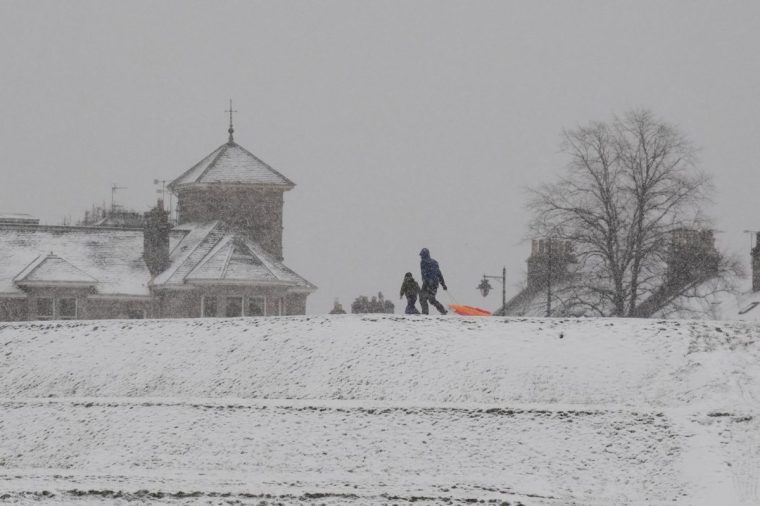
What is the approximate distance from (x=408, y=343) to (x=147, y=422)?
21.7 ft

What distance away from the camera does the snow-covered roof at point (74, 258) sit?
2803 inches

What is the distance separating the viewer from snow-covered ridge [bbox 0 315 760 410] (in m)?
34.6

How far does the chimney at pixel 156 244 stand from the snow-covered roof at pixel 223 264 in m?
0.44

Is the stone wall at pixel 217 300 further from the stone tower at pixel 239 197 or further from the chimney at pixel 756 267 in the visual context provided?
the chimney at pixel 756 267

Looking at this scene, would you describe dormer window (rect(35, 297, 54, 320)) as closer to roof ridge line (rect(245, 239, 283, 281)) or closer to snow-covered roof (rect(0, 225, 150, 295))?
snow-covered roof (rect(0, 225, 150, 295))

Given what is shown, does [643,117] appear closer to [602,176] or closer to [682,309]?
[602,176]

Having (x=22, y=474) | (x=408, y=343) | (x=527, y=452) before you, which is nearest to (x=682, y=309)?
(x=408, y=343)

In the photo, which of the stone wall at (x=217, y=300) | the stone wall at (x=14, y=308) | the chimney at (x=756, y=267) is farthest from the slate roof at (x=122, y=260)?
the chimney at (x=756, y=267)

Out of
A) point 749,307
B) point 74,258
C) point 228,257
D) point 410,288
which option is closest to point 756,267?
point 749,307

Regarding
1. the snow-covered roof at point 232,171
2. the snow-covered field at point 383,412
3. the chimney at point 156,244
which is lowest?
the snow-covered field at point 383,412

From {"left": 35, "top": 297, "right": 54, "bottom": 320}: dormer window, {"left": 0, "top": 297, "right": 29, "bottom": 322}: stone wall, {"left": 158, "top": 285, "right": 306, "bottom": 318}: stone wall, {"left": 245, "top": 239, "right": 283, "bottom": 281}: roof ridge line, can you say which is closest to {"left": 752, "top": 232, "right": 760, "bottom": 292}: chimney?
{"left": 158, "top": 285, "right": 306, "bottom": 318}: stone wall

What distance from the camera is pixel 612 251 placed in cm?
6281

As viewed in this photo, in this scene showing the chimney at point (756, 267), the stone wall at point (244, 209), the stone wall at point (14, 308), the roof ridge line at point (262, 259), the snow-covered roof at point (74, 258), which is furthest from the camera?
the stone wall at point (244, 209)

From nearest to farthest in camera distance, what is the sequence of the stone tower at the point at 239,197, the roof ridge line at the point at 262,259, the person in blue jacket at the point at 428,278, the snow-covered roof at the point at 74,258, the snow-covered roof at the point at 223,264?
the person in blue jacket at the point at 428,278 → the snow-covered roof at the point at 223,264 → the snow-covered roof at the point at 74,258 → the roof ridge line at the point at 262,259 → the stone tower at the point at 239,197
